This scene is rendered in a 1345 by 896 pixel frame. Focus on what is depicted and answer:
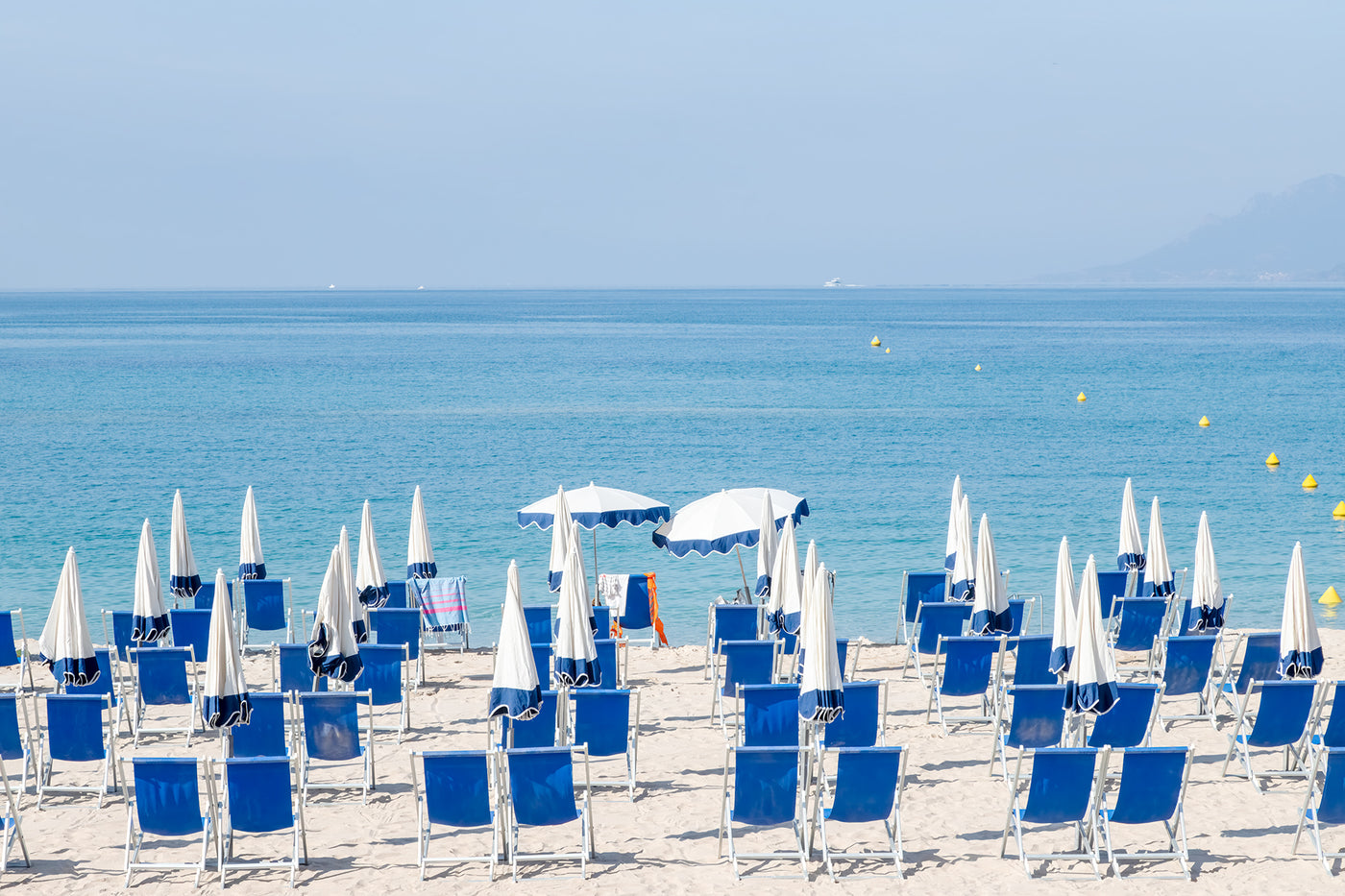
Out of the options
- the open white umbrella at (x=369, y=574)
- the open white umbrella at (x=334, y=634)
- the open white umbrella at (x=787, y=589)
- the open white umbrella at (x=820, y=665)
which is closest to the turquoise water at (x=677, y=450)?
the open white umbrella at (x=369, y=574)

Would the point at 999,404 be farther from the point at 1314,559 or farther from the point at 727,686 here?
the point at 727,686

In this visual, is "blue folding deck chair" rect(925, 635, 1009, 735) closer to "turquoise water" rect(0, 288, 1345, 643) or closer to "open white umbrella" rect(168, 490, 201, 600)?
"turquoise water" rect(0, 288, 1345, 643)

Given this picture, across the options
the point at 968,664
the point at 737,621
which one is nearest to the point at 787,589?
the point at 737,621

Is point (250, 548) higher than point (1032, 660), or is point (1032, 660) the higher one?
point (250, 548)

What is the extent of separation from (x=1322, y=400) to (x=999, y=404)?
11.9 metres

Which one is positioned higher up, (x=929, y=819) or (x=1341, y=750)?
(x=1341, y=750)

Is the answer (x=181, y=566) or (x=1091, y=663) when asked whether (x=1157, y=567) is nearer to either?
(x=1091, y=663)

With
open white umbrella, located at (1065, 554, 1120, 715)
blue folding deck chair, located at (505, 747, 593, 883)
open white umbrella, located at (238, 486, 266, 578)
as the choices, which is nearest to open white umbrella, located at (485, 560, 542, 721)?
blue folding deck chair, located at (505, 747, 593, 883)

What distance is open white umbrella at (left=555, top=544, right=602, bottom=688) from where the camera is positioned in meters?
8.48

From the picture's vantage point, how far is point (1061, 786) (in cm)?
→ 705

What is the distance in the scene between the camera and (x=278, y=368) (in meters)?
67.4

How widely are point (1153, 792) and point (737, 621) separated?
4.64m

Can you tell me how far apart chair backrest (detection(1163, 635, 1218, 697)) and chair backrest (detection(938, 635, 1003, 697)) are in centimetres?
123

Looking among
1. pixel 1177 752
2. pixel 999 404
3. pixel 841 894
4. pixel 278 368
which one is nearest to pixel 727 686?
pixel 841 894
